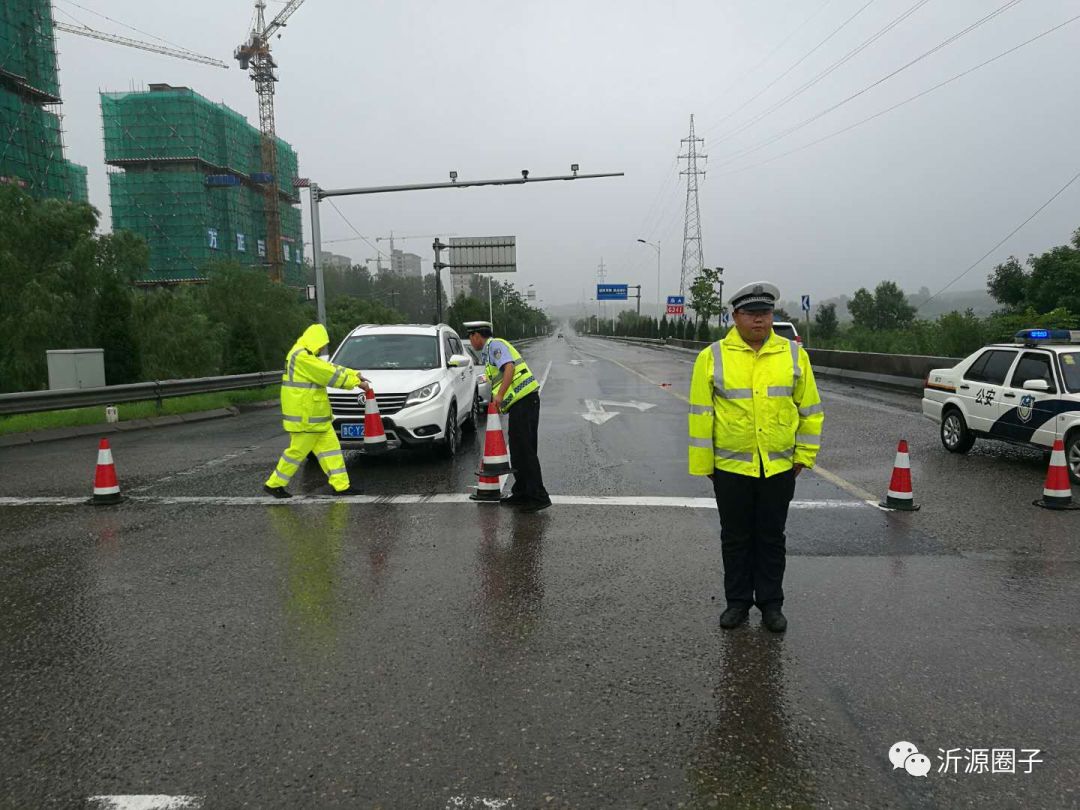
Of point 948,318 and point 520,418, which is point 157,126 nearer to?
point 948,318

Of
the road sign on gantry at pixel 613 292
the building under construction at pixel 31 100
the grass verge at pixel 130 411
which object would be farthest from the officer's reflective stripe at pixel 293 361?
the road sign on gantry at pixel 613 292

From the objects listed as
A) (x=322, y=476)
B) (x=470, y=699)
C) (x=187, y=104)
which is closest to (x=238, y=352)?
(x=322, y=476)

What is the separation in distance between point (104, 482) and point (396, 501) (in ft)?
9.78

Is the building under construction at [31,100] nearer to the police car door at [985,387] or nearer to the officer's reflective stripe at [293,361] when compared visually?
the officer's reflective stripe at [293,361]

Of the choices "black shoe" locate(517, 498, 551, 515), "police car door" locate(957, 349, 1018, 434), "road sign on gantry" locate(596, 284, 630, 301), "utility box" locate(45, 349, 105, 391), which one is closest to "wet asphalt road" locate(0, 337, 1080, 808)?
"black shoe" locate(517, 498, 551, 515)

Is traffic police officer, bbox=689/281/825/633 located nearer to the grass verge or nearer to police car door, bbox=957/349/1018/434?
police car door, bbox=957/349/1018/434

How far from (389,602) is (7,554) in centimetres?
350

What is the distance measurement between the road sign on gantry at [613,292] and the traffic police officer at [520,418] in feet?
294

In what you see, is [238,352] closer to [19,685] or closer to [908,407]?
[908,407]

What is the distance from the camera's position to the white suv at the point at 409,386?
956 centimetres

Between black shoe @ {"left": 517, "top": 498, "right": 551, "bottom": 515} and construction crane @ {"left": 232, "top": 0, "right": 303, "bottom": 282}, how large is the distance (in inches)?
4606

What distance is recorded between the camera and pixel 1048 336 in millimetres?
8695

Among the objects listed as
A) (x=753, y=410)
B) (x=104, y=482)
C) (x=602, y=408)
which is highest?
(x=753, y=410)

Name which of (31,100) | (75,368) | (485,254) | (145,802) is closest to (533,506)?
(145,802)
